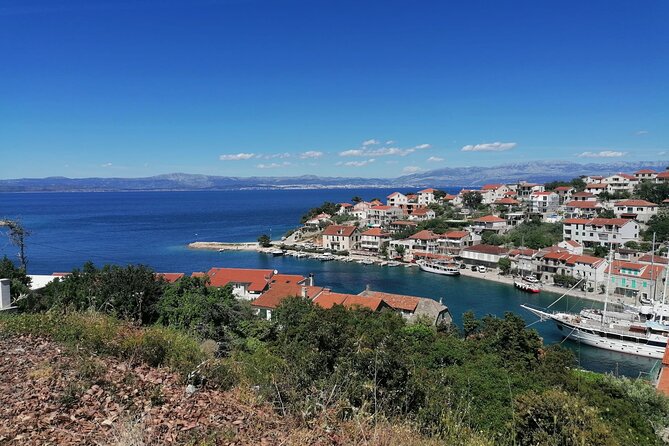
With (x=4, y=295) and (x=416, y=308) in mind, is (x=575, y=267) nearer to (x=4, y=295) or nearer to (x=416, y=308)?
(x=416, y=308)

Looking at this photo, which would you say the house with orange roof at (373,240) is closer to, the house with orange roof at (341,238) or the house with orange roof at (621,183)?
the house with orange roof at (341,238)

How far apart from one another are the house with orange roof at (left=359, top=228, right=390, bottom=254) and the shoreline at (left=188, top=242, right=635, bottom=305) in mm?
1751

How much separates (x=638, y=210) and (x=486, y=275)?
19.2m

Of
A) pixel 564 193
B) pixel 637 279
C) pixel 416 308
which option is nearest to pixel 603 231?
pixel 637 279

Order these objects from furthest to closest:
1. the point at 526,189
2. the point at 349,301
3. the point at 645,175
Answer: the point at 526,189 → the point at 645,175 → the point at 349,301

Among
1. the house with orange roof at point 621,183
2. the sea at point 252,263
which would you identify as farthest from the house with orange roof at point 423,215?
the house with orange roof at point 621,183

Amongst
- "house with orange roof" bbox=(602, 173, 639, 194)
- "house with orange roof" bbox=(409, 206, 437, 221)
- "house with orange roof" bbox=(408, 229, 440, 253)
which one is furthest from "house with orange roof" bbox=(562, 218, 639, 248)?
"house with orange roof" bbox=(602, 173, 639, 194)

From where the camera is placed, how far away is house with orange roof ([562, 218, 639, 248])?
34188mm

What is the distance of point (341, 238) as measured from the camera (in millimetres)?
44625

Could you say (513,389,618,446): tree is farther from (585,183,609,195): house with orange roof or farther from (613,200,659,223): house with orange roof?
(585,183,609,195): house with orange roof

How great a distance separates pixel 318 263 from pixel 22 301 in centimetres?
3000

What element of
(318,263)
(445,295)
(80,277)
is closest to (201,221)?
(318,263)

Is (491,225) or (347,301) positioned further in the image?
(491,225)

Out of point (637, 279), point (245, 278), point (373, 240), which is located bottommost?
point (637, 279)
